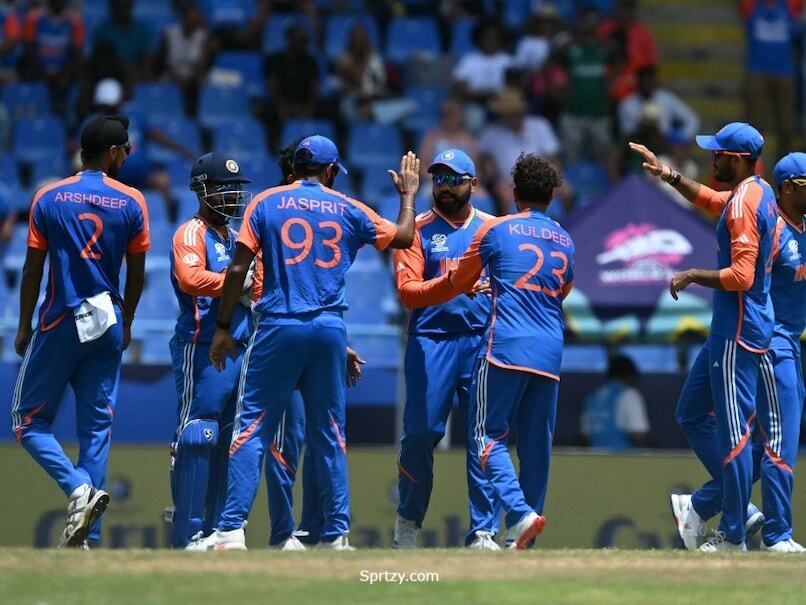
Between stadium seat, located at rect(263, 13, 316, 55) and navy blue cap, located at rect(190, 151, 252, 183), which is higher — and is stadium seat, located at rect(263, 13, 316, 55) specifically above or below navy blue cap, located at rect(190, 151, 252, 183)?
above

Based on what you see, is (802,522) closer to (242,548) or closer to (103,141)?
(242,548)

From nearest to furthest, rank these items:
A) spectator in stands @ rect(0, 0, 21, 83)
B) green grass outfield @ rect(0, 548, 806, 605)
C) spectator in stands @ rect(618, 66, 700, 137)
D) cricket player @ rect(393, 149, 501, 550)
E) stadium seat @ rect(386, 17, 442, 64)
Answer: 1. green grass outfield @ rect(0, 548, 806, 605)
2. cricket player @ rect(393, 149, 501, 550)
3. spectator in stands @ rect(618, 66, 700, 137)
4. spectator in stands @ rect(0, 0, 21, 83)
5. stadium seat @ rect(386, 17, 442, 64)

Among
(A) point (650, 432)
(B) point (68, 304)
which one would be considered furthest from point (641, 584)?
(A) point (650, 432)

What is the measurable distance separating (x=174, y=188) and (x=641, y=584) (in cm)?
1038

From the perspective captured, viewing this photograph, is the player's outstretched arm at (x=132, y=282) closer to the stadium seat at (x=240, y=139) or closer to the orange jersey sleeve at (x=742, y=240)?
the orange jersey sleeve at (x=742, y=240)

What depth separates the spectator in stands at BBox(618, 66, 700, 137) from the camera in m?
17.7

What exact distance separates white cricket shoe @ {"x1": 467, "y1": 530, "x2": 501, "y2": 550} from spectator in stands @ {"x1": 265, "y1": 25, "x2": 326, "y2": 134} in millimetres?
9408

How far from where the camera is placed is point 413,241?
31.9 feet

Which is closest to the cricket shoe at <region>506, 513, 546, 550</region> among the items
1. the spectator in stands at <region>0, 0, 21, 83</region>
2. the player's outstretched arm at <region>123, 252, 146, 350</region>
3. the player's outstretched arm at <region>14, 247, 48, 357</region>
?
the player's outstretched arm at <region>123, 252, 146, 350</region>

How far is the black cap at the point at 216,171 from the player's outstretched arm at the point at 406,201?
3.29 ft

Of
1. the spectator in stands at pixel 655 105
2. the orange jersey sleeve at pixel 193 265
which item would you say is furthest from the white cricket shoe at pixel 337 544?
the spectator in stands at pixel 655 105

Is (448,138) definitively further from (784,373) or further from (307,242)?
(307,242)

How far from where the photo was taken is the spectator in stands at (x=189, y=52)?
18.7 metres

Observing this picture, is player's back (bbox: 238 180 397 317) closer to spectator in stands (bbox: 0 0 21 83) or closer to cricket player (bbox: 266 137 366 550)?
cricket player (bbox: 266 137 366 550)
